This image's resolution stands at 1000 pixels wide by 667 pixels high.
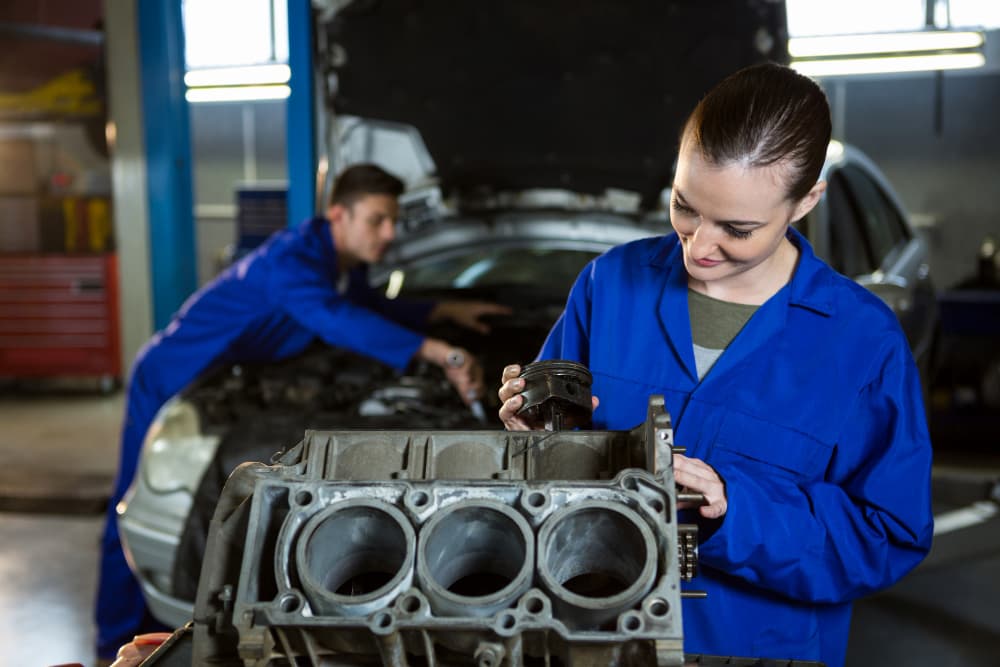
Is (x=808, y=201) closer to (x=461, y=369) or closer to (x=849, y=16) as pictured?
(x=461, y=369)

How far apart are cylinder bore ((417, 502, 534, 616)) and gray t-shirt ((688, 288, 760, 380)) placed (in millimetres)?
528

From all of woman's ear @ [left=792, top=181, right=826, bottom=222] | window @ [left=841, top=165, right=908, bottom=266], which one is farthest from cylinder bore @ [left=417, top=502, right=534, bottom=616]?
window @ [left=841, top=165, right=908, bottom=266]

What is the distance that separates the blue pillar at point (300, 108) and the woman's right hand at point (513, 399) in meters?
2.71

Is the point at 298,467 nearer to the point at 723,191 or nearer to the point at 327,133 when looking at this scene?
the point at 723,191

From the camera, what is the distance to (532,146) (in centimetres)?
334

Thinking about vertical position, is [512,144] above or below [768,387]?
above

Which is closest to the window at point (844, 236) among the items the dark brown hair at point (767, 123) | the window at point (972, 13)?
the dark brown hair at point (767, 123)

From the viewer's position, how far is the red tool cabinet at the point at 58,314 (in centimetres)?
726

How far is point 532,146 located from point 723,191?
7.19 feet

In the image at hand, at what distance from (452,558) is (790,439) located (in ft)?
1.94

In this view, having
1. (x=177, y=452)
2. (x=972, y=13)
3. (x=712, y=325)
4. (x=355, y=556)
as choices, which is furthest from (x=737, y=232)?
(x=972, y=13)

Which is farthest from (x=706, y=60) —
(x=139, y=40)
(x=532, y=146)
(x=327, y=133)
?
(x=139, y=40)

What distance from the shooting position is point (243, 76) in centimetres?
611

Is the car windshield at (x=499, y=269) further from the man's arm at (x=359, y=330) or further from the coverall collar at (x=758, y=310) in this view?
the coverall collar at (x=758, y=310)
